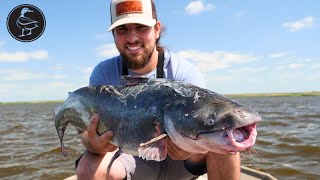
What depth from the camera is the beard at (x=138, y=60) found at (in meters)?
4.59

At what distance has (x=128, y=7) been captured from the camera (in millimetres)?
4570

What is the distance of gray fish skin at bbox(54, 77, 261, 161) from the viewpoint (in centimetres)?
263

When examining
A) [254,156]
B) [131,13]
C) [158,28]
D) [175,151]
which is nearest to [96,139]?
[175,151]

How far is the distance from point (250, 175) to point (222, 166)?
8.52 feet

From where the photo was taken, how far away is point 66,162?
10102 millimetres

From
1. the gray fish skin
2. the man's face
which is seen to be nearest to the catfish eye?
the gray fish skin

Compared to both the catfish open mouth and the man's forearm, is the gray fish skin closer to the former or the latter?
the catfish open mouth

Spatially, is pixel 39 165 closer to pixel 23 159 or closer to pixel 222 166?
pixel 23 159

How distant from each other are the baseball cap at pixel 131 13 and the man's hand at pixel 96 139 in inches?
49.1

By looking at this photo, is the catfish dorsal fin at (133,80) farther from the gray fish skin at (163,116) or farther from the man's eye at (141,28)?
the man's eye at (141,28)

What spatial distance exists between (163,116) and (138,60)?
1.52 meters

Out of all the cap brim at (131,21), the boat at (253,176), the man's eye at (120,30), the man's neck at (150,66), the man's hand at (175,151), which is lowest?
the boat at (253,176)

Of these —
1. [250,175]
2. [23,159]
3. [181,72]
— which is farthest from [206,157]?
[23,159]

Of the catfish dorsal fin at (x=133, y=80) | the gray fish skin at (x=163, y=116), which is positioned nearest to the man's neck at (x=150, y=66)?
the gray fish skin at (x=163, y=116)
